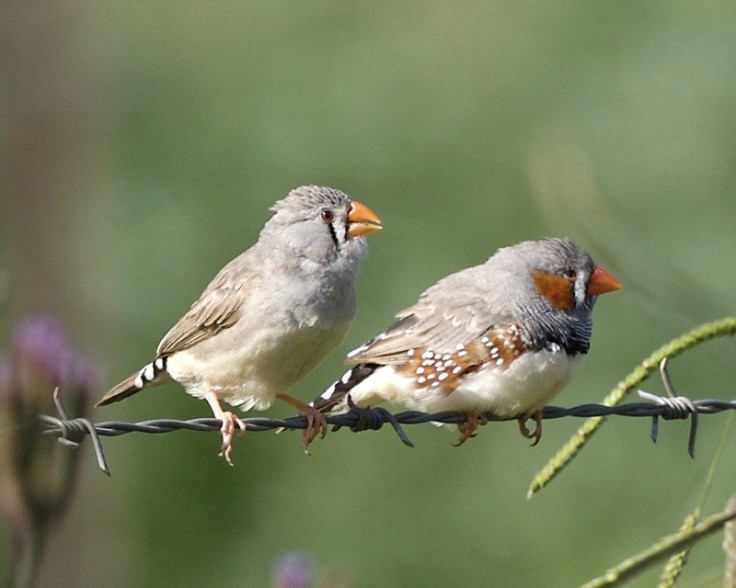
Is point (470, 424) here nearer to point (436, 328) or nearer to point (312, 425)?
point (436, 328)

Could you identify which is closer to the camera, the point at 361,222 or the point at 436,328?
the point at 361,222

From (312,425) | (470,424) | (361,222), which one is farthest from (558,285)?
(312,425)

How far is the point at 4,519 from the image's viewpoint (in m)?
1.26

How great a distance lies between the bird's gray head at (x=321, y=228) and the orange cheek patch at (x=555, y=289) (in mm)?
567

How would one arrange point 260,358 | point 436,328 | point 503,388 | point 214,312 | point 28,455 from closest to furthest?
1. point 28,455
2. point 260,358
3. point 503,388
4. point 214,312
5. point 436,328

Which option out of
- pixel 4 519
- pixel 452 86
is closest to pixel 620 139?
pixel 452 86

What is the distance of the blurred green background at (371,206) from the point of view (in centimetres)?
932

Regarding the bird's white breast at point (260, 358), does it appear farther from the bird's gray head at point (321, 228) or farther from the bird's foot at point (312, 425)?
the bird's gray head at point (321, 228)

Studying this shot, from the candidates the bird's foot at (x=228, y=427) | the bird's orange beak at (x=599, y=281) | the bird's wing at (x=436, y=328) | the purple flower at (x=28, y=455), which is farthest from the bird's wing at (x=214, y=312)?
the purple flower at (x=28, y=455)

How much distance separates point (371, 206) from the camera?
1066 centimetres

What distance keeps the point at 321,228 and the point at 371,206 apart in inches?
261

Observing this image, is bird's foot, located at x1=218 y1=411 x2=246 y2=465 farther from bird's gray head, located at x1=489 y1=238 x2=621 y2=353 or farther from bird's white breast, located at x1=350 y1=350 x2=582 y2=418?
bird's gray head, located at x1=489 y1=238 x2=621 y2=353

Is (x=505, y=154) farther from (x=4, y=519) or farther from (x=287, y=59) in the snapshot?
(x=4, y=519)

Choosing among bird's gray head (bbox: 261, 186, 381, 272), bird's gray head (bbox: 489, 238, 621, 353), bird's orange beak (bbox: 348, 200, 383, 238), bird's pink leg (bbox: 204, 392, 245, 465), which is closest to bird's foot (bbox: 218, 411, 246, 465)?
bird's pink leg (bbox: 204, 392, 245, 465)
